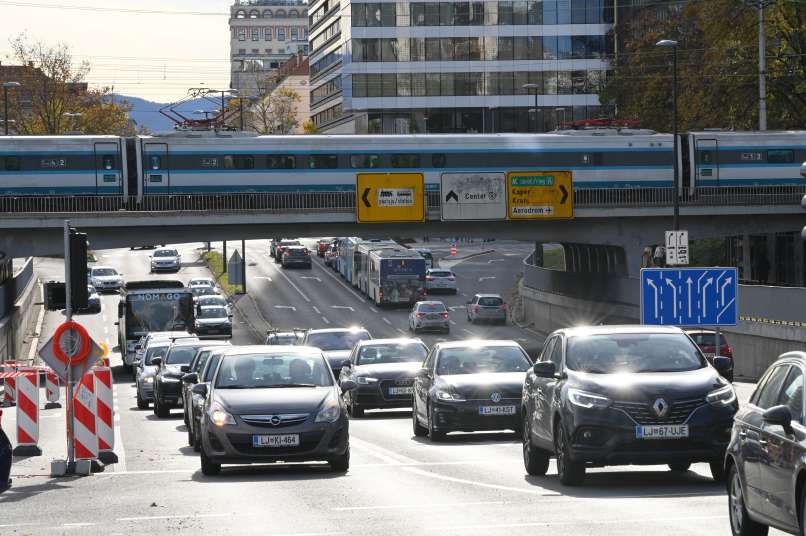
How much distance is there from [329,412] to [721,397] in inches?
181

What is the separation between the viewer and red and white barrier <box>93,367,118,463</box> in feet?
68.3

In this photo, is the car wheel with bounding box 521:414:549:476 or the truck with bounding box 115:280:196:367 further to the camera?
the truck with bounding box 115:280:196:367

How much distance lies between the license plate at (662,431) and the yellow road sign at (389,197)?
1905 inches

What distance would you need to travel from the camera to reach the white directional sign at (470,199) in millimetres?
64188

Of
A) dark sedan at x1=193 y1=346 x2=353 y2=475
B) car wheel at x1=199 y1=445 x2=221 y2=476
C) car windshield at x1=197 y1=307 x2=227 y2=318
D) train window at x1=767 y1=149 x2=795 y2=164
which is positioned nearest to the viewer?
dark sedan at x1=193 y1=346 x2=353 y2=475

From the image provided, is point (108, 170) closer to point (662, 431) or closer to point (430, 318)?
point (430, 318)

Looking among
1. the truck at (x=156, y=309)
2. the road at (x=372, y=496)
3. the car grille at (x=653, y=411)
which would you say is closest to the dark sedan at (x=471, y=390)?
the road at (x=372, y=496)

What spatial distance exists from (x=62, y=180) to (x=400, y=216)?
13348 mm

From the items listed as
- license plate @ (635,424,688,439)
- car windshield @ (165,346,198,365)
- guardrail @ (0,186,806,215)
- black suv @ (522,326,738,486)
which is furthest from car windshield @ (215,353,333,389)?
guardrail @ (0,186,806,215)

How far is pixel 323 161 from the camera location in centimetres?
6425

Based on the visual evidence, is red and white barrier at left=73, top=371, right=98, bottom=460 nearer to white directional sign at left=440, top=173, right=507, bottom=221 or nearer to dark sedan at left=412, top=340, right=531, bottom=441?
dark sedan at left=412, top=340, right=531, bottom=441

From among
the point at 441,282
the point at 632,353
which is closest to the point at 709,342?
the point at 632,353

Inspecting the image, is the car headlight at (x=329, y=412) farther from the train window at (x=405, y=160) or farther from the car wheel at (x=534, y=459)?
the train window at (x=405, y=160)

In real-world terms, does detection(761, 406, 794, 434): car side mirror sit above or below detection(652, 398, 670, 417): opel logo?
above
